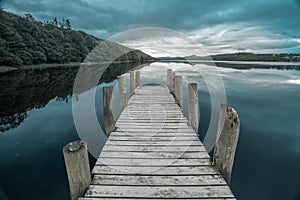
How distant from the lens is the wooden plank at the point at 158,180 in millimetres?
2641

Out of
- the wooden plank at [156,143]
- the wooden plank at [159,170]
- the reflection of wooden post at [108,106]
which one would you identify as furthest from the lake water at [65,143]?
the wooden plank at [159,170]

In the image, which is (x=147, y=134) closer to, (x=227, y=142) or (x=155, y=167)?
(x=155, y=167)

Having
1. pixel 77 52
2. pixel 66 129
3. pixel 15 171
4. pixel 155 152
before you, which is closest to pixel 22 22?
pixel 77 52

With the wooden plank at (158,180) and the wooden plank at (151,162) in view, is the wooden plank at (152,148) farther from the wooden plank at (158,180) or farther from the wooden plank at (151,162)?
the wooden plank at (158,180)

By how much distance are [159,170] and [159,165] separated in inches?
6.0

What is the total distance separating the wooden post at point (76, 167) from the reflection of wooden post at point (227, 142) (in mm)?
2060

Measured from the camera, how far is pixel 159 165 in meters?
3.12

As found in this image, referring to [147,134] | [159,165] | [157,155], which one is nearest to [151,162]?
[159,165]

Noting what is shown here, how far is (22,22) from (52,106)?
3739 centimetres

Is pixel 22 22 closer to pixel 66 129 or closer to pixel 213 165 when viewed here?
pixel 66 129

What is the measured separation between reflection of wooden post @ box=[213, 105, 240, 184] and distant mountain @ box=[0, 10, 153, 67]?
28183 mm

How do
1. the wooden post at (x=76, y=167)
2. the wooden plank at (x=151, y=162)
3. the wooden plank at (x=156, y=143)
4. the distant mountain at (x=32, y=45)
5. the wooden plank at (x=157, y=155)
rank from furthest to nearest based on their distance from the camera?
the distant mountain at (x=32, y=45)
the wooden plank at (x=156, y=143)
the wooden plank at (x=157, y=155)
the wooden plank at (x=151, y=162)
the wooden post at (x=76, y=167)

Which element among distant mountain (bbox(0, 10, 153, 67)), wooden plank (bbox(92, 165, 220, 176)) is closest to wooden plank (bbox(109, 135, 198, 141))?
wooden plank (bbox(92, 165, 220, 176))

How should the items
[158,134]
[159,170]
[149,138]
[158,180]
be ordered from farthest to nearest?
1. [158,134]
2. [149,138]
3. [159,170]
4. [158,180]
